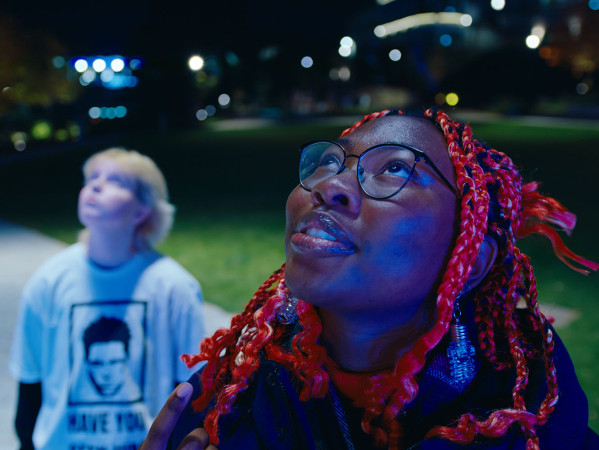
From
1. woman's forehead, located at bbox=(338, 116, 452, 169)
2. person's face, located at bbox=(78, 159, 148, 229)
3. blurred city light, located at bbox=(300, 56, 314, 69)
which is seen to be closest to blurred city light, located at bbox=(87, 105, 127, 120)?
blurred city light, located at bbox=(300, 56, 314, 69)

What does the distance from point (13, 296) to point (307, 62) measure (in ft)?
200

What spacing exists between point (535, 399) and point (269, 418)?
0.64m

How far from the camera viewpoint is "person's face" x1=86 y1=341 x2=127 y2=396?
291cm

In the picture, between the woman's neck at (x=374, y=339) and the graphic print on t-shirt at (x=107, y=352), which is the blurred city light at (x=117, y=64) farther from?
the woman's neck at (x=374, y=339)

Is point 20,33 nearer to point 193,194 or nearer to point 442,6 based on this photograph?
point 193,194

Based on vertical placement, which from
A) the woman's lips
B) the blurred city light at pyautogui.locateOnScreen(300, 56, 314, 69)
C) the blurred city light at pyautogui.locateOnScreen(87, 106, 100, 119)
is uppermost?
the blurred city light at pyautogui.locateOnScreen(300, 56, 314, 69)

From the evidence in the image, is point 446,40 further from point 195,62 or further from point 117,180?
point 117,180

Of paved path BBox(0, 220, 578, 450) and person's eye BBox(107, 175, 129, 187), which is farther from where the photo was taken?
paved path BBox(0, 220, 578, 450)

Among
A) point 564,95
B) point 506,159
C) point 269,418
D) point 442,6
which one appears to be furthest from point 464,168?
point 442,6

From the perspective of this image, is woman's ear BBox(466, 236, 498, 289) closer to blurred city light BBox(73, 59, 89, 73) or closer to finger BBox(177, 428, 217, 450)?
finger BBox(177, 428, 217, 450)

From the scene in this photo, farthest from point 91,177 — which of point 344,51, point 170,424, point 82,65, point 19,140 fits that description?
point 344,51

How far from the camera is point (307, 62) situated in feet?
211

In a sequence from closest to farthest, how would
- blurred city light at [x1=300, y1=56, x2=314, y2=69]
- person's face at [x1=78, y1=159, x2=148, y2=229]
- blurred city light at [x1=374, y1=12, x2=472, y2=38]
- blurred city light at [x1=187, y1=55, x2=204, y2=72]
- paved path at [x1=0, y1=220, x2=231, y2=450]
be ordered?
1. person's face at [x1=78, y1=159, x2=148, y2=229]
2. paved path at [x1=0, y1=220, x2=231, y2=450]
3. blurred city light at [x1=187, y1=55, x2=204, y2=72]
4. blurred city light at [x1=300, y1=56, x2=314, y2=69]
5. blurred city light at [x1=374, y1=12, x2=472, y2=38]

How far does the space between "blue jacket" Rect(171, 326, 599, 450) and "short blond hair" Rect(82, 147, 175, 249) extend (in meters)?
1.94
